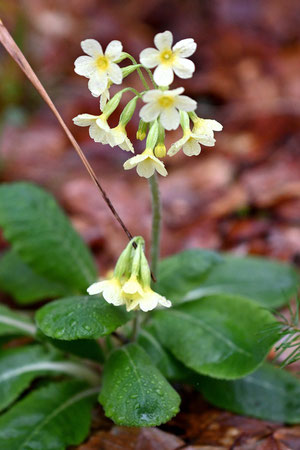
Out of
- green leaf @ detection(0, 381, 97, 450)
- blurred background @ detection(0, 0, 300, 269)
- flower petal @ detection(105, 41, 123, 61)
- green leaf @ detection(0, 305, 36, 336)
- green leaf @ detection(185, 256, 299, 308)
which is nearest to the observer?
flower petal @ detection(105, 41, 123, 61)

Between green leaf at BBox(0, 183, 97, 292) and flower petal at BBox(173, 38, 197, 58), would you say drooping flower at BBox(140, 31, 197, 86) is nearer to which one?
flower petal at BBox(173, 38, 197, 58)

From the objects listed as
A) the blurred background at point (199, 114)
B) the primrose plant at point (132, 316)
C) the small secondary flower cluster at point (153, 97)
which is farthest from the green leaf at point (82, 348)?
the blurred background at point (199, 114)

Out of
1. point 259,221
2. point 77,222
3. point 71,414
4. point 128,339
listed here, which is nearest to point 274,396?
point 128,339

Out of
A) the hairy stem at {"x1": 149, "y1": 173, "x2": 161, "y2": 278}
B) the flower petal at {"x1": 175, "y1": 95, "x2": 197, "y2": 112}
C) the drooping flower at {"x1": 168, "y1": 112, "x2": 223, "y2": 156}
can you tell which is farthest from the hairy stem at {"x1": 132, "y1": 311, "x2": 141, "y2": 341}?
the flower petal at {"x1": 175, "y1": 95, "x2": 197, "y2": 112}

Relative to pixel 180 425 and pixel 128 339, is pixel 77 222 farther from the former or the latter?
pixel 180 425

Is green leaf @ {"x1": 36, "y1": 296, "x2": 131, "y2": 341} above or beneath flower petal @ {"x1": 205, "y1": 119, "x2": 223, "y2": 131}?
beneath

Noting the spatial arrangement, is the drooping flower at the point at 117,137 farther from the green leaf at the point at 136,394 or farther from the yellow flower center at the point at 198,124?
the green leaf at the point at 136,394
